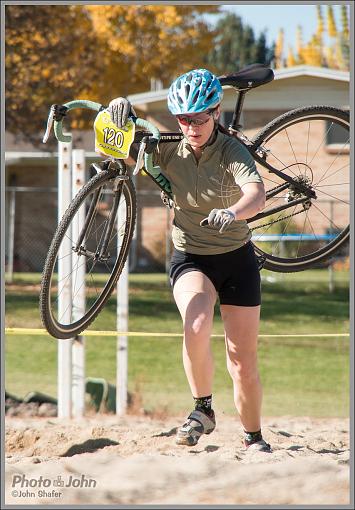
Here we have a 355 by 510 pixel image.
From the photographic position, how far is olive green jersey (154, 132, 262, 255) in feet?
18.5

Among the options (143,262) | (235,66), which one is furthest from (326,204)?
(235,66)

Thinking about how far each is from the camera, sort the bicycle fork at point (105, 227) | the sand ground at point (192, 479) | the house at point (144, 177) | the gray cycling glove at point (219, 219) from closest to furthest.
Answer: the gray cycling glove at point (219, 219), the sand ground at point (192, 479), the bicycle fork at point (105, 227), the house at point (144, 177)

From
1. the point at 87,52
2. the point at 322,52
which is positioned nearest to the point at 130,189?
the point at 87,52

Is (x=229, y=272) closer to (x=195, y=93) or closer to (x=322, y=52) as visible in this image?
(x=195, y=93)

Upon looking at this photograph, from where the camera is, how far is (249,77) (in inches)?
243

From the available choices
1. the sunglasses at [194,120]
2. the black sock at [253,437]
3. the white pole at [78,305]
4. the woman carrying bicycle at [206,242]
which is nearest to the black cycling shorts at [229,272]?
the woman carrying bicycle at [206,242]

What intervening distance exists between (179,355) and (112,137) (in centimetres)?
964

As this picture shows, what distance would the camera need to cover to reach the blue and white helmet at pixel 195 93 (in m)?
5.50

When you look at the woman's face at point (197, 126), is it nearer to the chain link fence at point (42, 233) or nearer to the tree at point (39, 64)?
the tree at point (39, 64)

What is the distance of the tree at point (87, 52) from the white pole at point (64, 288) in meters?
13.3

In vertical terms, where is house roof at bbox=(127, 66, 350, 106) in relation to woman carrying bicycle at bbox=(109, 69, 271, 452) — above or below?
above

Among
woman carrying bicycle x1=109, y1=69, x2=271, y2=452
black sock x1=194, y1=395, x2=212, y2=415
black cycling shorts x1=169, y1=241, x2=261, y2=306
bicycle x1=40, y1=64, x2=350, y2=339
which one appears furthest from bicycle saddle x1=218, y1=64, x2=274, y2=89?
black sock x1=194, y1=395, x2=212, y2=415

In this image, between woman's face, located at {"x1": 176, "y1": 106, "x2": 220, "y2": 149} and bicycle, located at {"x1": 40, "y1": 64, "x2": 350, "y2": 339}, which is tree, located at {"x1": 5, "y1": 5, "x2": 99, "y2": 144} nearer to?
bicycle, located at {"x1": 40, "y1": 64, "x2": 350, "y2": 339}

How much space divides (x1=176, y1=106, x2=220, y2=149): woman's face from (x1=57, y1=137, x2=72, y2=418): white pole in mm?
3608
